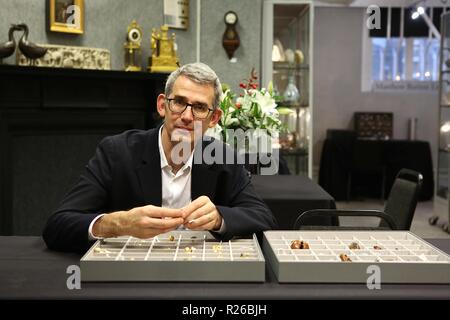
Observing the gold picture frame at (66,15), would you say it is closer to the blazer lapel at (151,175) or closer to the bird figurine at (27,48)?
the bird figurine at (27,48)

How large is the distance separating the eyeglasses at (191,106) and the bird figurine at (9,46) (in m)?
2.25

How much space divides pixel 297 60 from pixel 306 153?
900mm

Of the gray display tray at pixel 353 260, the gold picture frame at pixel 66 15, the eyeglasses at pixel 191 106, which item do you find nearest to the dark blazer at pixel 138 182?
the eyeglasses at pixel 191 106

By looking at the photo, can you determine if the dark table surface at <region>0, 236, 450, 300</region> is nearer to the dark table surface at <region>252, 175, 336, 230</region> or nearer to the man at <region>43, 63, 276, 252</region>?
the man at <region>43, 63, 276, 252</region>

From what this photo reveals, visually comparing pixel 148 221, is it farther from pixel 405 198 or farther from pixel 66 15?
pixel 66 15

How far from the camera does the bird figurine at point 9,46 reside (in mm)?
3833

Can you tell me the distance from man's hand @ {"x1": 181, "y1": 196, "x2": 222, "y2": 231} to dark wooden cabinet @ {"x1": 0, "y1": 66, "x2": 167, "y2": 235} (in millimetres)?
2529

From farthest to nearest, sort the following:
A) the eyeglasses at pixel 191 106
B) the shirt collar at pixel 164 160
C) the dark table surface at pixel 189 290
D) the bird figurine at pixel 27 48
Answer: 1. the bird figurine at pixel 27 48
2. the shirt collar at pixel 164 160
3. the eyeglasses at pixel 191 106
4. the dark table surface at pixel 189 290

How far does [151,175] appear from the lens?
6.77ft

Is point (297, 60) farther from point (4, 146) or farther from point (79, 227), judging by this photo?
point (79, 227)

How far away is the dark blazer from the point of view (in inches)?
78.7

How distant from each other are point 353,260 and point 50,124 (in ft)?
10.5

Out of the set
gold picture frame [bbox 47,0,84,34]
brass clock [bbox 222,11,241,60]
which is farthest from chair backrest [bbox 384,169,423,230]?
brass clock [bbox 222,11,241,60]

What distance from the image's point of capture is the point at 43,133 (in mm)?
4250
